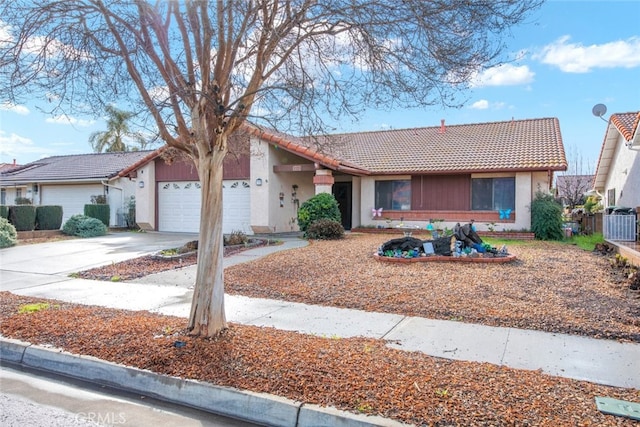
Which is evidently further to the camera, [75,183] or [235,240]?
[75,183]

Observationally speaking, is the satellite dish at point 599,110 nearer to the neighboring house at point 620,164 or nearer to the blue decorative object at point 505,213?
the neighboring house at point 620,164

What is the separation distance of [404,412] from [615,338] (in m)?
3.61

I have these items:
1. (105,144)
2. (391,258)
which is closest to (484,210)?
(391,258)

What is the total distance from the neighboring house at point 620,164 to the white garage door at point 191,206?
14875 mm

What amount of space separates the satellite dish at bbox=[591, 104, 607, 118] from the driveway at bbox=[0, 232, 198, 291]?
17.0m

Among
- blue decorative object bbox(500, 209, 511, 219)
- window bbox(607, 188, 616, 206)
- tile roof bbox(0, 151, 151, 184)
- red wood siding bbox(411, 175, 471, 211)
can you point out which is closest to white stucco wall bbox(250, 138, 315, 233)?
red wood siding bbox(411, 175, 471, 211)

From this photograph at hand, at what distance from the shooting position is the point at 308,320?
653 centimetres

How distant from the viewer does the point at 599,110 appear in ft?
56.8

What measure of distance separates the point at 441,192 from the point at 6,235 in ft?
56.1

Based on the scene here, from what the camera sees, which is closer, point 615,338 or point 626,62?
point 615,338

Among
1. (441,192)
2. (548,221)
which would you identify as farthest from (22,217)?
(548,221)

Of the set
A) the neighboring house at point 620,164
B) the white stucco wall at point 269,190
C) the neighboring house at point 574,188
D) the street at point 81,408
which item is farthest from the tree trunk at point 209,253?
the neighboring house at point 574,188

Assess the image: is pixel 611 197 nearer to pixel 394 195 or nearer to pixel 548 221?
pixel 548 221

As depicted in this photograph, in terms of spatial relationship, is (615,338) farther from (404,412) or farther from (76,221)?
(76,221)
